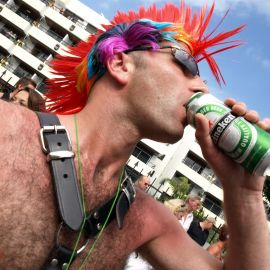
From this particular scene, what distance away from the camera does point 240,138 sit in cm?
203

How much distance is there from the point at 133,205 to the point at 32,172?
796 millimetres

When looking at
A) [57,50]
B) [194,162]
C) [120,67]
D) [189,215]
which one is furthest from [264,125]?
[194,162]

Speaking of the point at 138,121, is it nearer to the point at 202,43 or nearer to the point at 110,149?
the point at 110,149

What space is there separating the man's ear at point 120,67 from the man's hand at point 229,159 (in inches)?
23.5

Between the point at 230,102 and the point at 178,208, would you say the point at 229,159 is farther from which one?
the point at 178,208

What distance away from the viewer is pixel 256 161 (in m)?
2.04

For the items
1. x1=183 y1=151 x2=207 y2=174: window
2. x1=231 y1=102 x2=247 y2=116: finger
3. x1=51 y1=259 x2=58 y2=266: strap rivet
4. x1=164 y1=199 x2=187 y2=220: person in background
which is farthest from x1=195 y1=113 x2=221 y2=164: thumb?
x1=183 y1=151 x2=207 y2=174: window

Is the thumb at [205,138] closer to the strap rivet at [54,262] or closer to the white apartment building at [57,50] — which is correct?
the strap rivet at [54,262]

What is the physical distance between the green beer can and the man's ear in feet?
1.95

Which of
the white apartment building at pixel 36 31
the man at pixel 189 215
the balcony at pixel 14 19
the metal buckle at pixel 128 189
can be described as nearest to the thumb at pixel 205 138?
the metal buckle at pixel 128 189

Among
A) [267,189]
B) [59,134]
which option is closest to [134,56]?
[59,134]

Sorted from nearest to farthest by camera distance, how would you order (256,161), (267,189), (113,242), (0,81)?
1. (256,161)
2. (113,242)
3. (267,189)
4. (0,81)

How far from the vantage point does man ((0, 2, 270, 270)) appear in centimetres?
184

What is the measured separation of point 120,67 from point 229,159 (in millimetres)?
894
